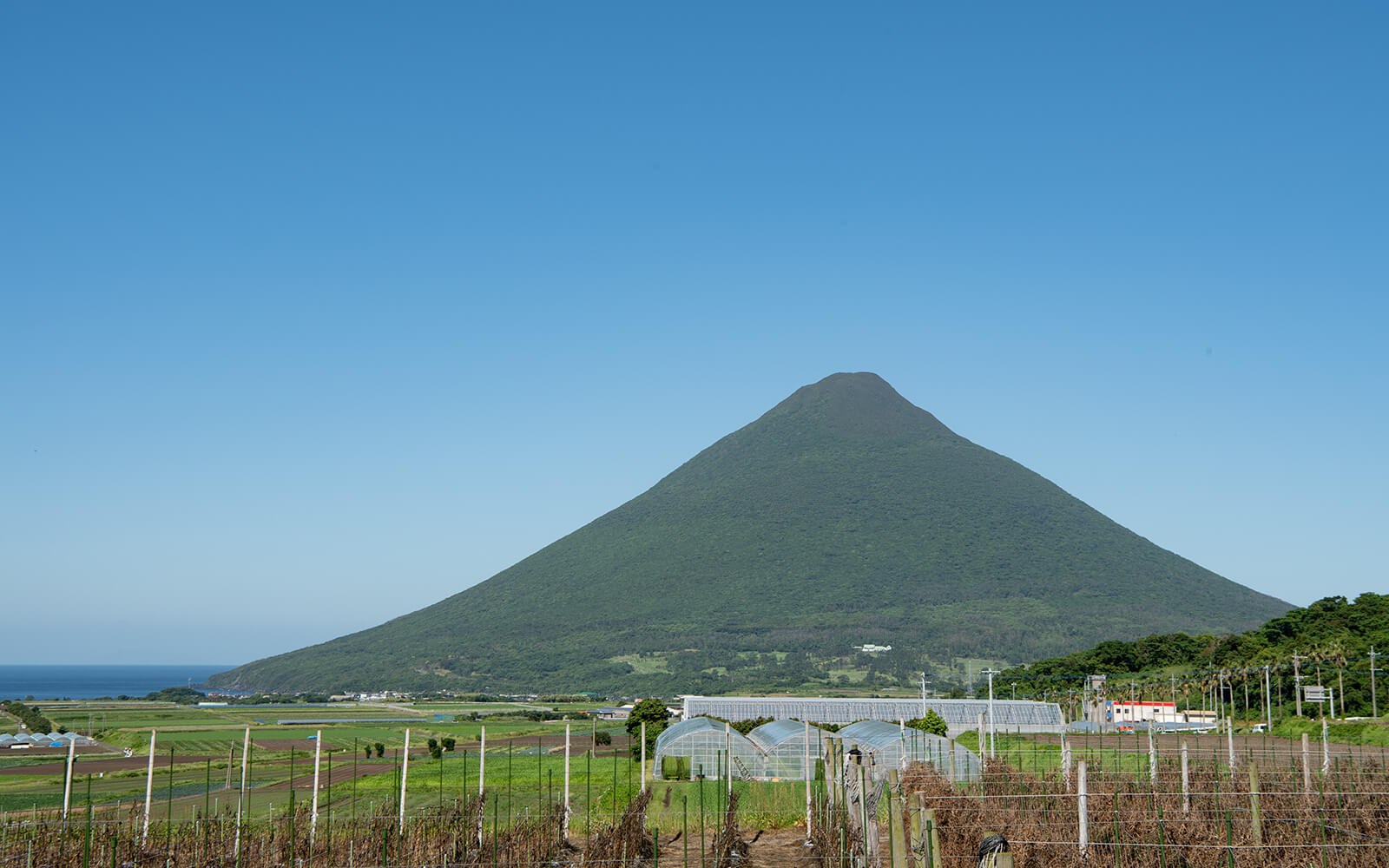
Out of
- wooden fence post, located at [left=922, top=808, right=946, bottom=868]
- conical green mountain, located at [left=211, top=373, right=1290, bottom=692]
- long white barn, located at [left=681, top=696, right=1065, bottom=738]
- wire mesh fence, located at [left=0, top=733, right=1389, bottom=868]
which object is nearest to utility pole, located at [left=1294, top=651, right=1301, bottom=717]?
long white barn, located at [left=681, top=696, right=1065, bottom=738]

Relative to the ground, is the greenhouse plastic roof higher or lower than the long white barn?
higher

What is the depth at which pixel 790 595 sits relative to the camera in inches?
6629

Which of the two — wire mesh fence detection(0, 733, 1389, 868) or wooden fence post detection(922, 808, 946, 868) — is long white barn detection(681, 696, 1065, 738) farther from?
wooden fence post detection(922, 808, 946, 868)

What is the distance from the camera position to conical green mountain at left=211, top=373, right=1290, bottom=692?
149 metres

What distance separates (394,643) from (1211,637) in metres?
122

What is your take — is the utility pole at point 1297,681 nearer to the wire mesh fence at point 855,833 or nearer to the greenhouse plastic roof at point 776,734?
the greenhouse plastic roof at point 776,734

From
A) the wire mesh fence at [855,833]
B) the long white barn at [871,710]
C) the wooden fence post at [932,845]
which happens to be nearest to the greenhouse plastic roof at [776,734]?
the wire mesh fence at [855,833]

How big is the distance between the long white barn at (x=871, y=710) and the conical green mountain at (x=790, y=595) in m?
83.2

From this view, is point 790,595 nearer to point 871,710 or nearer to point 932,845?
point 871,710

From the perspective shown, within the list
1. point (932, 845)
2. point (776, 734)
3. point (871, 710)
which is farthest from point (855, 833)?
point (871, 710)

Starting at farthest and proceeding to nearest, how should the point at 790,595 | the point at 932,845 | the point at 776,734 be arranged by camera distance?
the point at 790,595 → the point at 776,734 → the point at 932,845

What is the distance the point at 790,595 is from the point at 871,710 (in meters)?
120

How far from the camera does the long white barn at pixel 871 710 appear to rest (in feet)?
157

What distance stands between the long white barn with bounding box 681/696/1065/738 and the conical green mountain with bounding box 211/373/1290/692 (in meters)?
83.2
